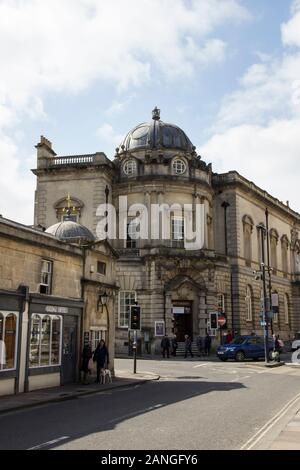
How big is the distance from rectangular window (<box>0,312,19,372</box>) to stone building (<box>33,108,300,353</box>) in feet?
69.0

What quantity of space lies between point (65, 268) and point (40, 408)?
696 cm

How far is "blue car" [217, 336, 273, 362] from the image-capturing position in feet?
107

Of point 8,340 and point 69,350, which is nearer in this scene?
point 8,340

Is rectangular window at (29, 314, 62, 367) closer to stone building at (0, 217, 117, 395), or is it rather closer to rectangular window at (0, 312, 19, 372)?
stone building at (0, 217, 117, 395)

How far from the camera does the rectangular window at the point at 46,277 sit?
1894 centimetres

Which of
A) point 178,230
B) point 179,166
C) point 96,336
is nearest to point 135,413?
point 96,336

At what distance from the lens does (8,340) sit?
658 inches

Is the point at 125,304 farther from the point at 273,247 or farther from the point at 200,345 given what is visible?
the point at 273,247

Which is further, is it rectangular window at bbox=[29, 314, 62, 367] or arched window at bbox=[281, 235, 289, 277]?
arched window at bbox=[281, 235, 289, 277]

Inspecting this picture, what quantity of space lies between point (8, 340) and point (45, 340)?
7.30ft

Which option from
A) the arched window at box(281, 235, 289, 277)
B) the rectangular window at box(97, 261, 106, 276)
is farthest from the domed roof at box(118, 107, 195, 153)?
the rectangular window at box(97, 261, 106, 276)
